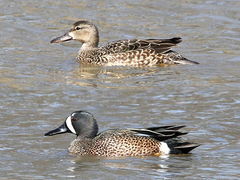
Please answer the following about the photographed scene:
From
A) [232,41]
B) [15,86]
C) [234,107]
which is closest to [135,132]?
[234,107]

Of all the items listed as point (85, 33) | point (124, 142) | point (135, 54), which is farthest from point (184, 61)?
point (124, 142)

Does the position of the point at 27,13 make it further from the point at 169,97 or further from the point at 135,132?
the point at 135,132

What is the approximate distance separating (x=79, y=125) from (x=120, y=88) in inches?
133

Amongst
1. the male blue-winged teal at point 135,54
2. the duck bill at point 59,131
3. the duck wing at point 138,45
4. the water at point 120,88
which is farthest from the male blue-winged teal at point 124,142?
the duck wing at point 138,45

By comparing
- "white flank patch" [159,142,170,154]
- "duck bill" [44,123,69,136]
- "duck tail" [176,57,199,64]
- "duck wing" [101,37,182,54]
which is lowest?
"white flank patch" [159,142,170,154]

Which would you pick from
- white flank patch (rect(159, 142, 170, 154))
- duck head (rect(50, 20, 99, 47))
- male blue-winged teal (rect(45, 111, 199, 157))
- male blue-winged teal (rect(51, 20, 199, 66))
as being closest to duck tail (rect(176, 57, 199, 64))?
male blue-winged teal (rect(51, 20, 199, 66))

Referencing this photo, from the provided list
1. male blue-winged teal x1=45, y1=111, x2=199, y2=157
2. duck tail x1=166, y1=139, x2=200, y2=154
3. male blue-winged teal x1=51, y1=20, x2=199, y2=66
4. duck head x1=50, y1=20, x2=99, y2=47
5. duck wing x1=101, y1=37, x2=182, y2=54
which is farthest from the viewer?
duck head x1=50, y1=20, x2=99, y2=47

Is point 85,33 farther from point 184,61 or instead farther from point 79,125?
point 79,125

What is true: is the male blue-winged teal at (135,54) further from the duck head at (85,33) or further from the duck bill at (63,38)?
the duck head at (85,33)

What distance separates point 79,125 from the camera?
36.2ft

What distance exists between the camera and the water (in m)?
10.3

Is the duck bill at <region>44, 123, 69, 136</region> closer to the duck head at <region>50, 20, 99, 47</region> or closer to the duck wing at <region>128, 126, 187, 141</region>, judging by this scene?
the duck wing at <region>128, 126, 187, 141</region>

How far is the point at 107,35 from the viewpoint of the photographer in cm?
1916

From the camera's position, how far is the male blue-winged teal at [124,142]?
1077 cm
